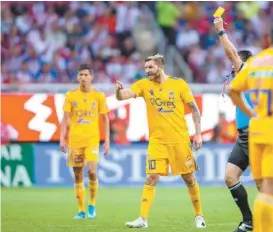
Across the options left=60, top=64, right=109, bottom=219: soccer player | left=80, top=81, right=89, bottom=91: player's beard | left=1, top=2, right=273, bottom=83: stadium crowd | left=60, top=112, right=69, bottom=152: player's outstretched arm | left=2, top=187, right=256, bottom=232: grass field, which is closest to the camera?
left=2, top=187, right=256, bottom=232: grass field

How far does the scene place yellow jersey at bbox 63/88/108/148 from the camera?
1528 centimetres

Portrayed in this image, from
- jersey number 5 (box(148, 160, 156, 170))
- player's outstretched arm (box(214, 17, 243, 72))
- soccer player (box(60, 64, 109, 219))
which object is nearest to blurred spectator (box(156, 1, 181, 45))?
soccer player (box(60, 64, 109, 219))

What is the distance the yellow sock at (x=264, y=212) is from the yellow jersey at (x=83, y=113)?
6.78 m

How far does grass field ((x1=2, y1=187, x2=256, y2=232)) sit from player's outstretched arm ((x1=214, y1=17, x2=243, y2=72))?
7.75ft

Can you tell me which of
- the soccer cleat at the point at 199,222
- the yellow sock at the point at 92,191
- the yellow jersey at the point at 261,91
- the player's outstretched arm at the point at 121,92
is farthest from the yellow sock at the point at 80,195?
the yellow jersey at the point at 261,91

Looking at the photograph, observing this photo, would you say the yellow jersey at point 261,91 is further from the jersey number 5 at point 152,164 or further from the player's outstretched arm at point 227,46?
the jersey number 5 at point 152,164

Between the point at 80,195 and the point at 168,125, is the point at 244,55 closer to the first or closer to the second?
the point at 168,125

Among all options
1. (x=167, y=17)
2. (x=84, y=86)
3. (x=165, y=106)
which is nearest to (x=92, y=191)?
(x=84, y=86)

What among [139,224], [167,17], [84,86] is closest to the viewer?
[139,224]

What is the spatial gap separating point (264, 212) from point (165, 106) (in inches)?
176

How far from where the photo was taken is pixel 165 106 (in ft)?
42.7

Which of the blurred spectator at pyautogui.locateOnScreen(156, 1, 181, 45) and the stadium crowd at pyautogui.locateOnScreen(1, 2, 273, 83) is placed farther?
the blurred spectator at pyautogui.locateOnScreen(156, 1, 181, 45)

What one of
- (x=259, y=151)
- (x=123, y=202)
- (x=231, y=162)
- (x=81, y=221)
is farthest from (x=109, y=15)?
(x=259, y=151)

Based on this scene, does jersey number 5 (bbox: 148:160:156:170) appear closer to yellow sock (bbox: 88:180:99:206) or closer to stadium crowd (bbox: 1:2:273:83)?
yellow sock (bbox: 88:180:99:206)
